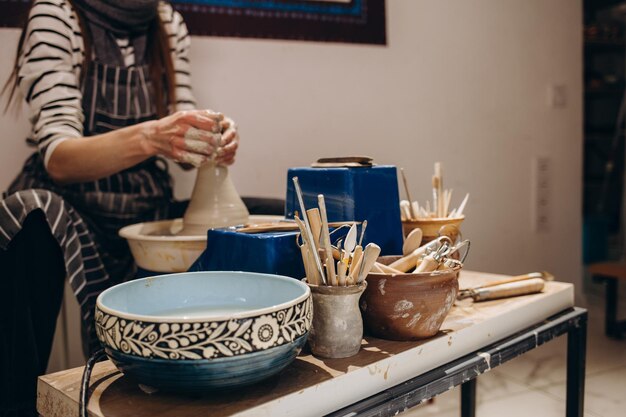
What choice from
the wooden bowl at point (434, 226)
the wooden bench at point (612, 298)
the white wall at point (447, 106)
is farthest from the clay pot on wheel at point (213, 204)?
the wooden bench at point (612, 298)

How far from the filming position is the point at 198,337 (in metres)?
0.58

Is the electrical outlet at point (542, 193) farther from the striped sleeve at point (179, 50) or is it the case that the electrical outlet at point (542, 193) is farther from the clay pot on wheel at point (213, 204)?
the clay pot on wheel at point (213, 204)

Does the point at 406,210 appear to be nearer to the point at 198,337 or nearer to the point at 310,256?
the point at 310,256

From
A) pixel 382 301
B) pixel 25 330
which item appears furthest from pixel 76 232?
pixel 382 301

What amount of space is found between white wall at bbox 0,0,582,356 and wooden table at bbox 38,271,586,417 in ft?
3.97

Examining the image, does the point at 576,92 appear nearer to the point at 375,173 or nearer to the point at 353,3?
the point at 353,3

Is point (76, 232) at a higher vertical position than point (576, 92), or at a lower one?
lower

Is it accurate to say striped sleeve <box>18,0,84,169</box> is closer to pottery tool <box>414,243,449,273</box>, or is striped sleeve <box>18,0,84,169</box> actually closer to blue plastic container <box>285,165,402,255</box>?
blue plastic container <box>285,165,402,255</box>

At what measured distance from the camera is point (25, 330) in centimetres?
108

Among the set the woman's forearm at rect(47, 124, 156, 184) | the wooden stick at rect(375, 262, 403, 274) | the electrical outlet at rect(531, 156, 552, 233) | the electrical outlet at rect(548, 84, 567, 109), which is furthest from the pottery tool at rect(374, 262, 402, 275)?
the electrical outlet at rect(548, 84, 567, 109)

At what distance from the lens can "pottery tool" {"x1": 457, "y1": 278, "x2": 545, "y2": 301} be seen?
1046 mm

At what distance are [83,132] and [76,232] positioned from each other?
40cm

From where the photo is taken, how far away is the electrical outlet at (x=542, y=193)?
2.91m

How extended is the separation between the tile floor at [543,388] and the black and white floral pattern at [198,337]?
128 centimetres
